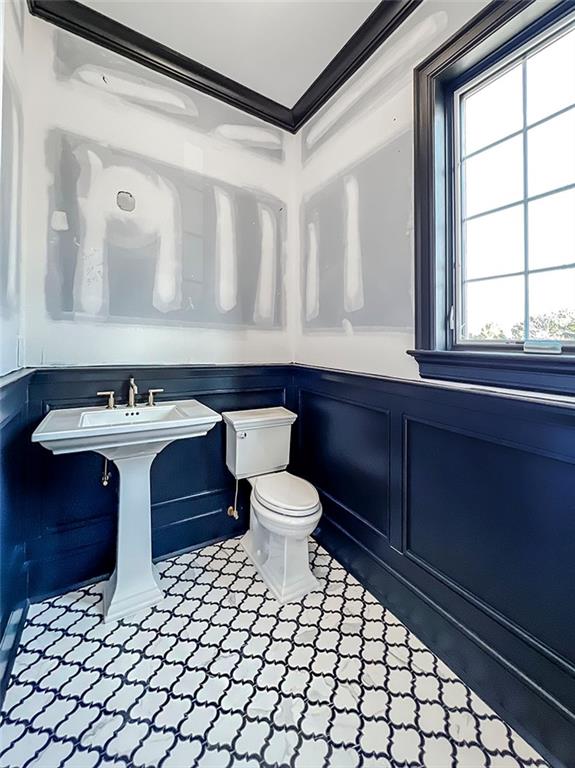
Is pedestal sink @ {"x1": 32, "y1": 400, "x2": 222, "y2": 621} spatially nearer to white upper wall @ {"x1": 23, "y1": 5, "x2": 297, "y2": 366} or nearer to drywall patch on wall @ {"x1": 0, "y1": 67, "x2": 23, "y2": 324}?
white upper wall @ {"x1": 23, "y1": 5, "x2": 297, "y2": 366}

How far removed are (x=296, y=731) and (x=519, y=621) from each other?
812mm

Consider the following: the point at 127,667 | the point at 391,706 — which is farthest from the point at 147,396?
the point at 391,706

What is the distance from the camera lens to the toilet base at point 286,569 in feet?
5.64

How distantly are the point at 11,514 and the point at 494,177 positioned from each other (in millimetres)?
2398

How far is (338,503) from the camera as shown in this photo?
2029 millimetres

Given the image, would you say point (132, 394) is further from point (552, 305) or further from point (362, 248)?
point (552, 305)

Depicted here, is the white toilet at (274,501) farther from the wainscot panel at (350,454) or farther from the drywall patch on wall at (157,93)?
the drywall patch on wall at (157,93)

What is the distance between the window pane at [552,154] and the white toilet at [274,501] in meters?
1.54

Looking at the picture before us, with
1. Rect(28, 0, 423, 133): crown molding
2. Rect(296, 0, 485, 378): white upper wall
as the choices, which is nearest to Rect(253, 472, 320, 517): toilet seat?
Rect(296, 0, 485, 378): white upper wall

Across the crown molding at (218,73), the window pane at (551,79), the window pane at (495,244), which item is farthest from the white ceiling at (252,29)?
the window pane at (495,244)

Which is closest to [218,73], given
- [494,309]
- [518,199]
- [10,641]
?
[518,199]

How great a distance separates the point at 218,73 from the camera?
201 cm

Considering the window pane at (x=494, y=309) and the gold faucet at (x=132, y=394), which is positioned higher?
the window pane at (x=494, y=309)

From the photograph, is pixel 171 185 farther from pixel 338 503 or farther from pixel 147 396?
pixel 338 503
